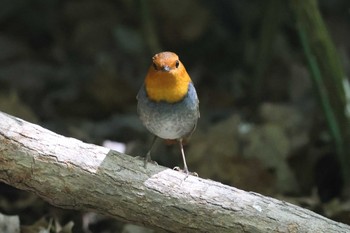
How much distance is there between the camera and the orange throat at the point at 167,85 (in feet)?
10.1

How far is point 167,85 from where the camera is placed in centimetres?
311

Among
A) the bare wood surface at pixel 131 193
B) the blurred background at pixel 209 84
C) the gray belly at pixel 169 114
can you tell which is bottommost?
the bare wood surface at pixel 131 193

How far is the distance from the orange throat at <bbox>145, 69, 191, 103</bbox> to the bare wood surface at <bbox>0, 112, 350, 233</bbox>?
401 millimetres

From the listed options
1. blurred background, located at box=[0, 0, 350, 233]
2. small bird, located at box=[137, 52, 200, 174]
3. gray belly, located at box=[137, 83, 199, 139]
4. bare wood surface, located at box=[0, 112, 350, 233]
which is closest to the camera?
bare wood surface, located at box=[0, 112, 350, 233]

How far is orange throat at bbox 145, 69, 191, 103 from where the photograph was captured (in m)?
3.08

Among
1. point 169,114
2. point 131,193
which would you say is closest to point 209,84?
point 169,114

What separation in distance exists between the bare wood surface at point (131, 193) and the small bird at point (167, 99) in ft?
0.69

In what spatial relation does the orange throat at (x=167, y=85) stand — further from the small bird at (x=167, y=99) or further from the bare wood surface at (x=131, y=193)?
the bare wood surface at (x=131, y=193)

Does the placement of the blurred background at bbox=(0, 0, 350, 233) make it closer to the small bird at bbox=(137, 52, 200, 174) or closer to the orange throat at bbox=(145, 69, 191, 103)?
the small bird at bbox=(137, 52, 200, 174)

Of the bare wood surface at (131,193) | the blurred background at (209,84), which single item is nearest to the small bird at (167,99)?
the bare wood surface at (131,193)

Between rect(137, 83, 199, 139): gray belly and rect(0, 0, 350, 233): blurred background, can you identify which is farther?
rect(0, 0, 350, 233): blurred background

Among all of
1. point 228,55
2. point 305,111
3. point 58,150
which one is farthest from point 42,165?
point 228,55

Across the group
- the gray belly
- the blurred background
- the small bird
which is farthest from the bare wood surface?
the blurred background

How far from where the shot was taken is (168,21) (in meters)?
6.11
